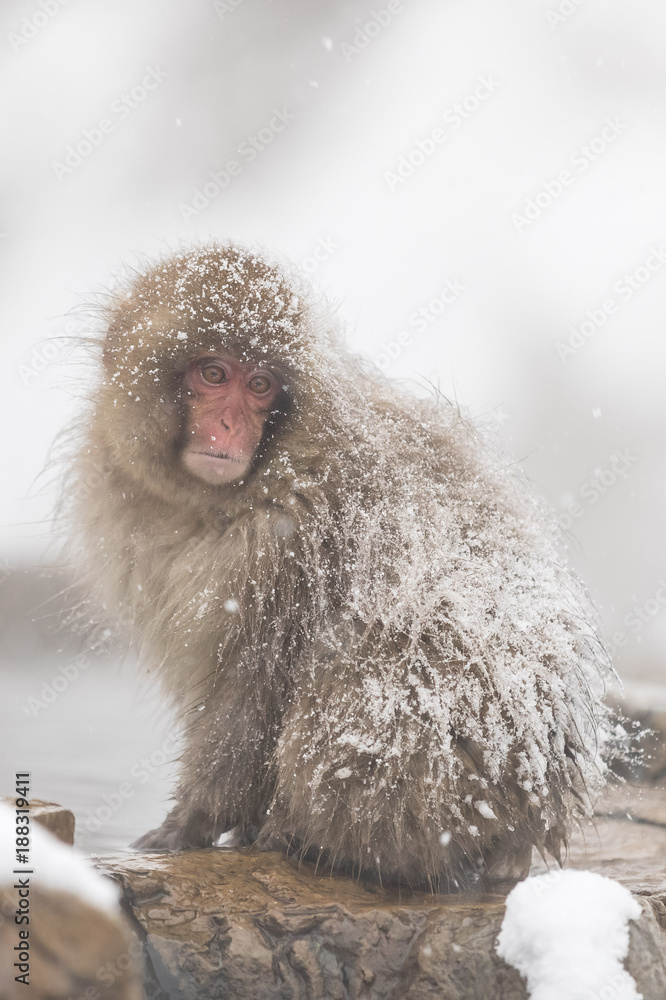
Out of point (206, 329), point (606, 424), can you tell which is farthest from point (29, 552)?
point (606, 424)

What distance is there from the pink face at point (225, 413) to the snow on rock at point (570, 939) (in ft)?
4.12

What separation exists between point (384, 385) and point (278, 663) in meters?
0.99

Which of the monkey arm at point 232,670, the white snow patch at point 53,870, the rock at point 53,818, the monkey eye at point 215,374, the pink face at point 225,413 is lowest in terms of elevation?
the white snow patch at point 53,870

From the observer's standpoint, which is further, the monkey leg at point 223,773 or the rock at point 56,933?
the monkey leg at point 223,773

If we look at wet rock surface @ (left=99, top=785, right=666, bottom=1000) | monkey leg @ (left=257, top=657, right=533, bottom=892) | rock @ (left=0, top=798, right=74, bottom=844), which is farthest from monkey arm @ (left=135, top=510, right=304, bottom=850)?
rock @ (left=0, top=798, right=74, bottom=844)

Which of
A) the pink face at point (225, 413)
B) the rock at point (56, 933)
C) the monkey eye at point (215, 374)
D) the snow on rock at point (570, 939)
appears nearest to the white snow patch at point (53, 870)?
the rock at point (56, 933)

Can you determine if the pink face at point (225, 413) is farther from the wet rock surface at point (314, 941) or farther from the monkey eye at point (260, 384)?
the wet rock surface at point (314, 941)

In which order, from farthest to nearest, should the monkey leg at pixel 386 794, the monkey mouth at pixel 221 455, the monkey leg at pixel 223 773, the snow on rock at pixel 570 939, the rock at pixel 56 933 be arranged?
the monkey mouth at pixel 221 455
the monkey leg at pixel 223 773
the monkey leg at pixel 386 794
the snow on rock at pixel 570 939
the rock at pixel 56 933

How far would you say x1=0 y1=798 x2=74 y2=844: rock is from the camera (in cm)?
159

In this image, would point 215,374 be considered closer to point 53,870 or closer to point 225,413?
point 225,413

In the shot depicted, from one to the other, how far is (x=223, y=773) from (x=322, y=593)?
0.54 metres

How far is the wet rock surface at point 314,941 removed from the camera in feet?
5.09

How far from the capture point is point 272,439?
87.4 inches

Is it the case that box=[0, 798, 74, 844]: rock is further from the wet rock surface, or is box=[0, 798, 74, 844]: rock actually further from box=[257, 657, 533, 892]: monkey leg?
box=[257, 657, 533, 892]: monkey leg
